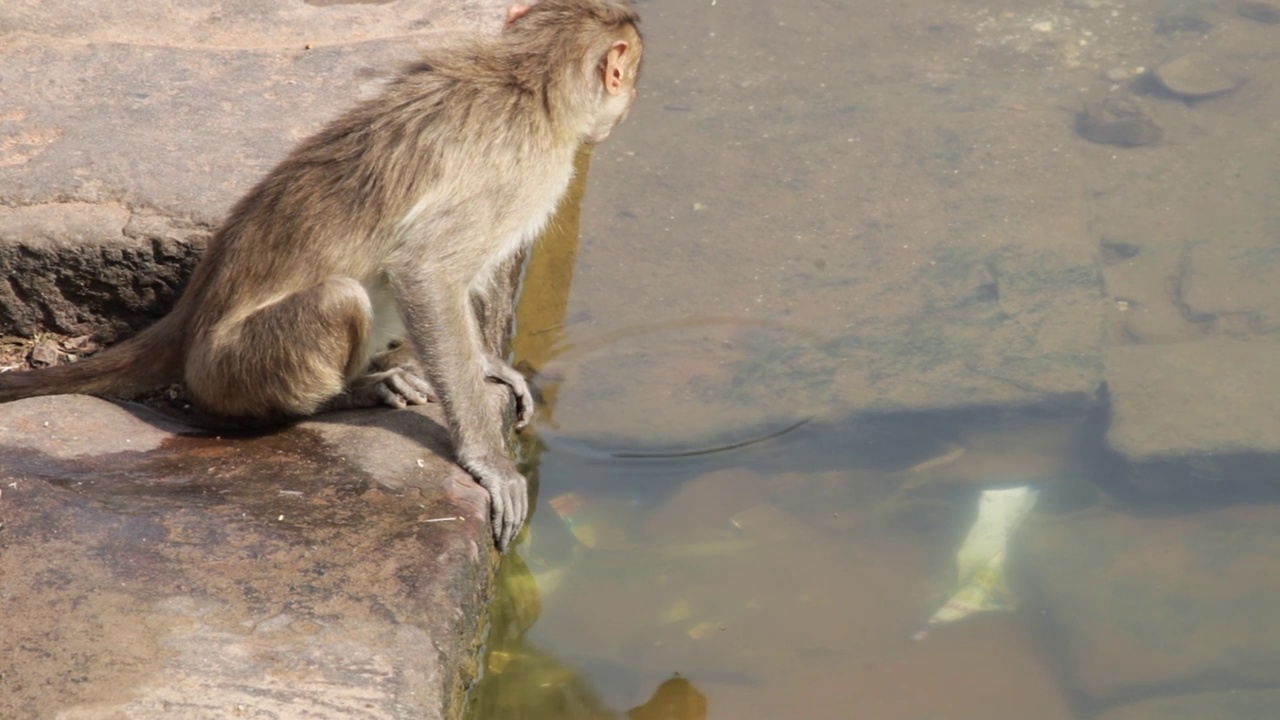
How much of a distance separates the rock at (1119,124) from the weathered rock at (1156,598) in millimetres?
2708

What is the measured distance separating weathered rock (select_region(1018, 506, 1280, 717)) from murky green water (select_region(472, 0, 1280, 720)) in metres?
0.01

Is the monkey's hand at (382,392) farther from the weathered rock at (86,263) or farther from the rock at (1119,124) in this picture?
the rock at (1119,124)

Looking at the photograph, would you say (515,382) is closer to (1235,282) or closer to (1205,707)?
(1205,707)

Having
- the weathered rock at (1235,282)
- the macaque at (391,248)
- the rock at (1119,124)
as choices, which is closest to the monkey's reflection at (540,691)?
the macaque at (391,248)

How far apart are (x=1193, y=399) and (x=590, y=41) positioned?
2788 millimetres

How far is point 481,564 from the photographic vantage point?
3697 millimetres

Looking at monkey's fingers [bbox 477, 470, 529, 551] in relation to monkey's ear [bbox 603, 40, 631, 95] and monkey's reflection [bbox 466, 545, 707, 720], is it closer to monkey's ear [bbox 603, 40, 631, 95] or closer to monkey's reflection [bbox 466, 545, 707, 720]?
monkey's reflection [bbox 466, 545, 707, 720]

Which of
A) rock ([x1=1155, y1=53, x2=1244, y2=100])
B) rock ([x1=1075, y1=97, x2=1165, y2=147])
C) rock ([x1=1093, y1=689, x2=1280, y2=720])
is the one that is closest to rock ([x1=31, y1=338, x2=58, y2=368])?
rock ([x1=1093, y1=689, x2=1280, y2=720])

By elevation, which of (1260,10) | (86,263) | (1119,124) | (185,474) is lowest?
(1119,124)

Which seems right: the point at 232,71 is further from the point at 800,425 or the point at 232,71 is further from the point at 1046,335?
the point at 1046,335

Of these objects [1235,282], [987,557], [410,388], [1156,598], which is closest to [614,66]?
[410,388]

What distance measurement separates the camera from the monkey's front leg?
4.00m

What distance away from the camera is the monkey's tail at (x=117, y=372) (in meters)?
4.16

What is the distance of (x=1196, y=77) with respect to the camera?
7.42 metres
